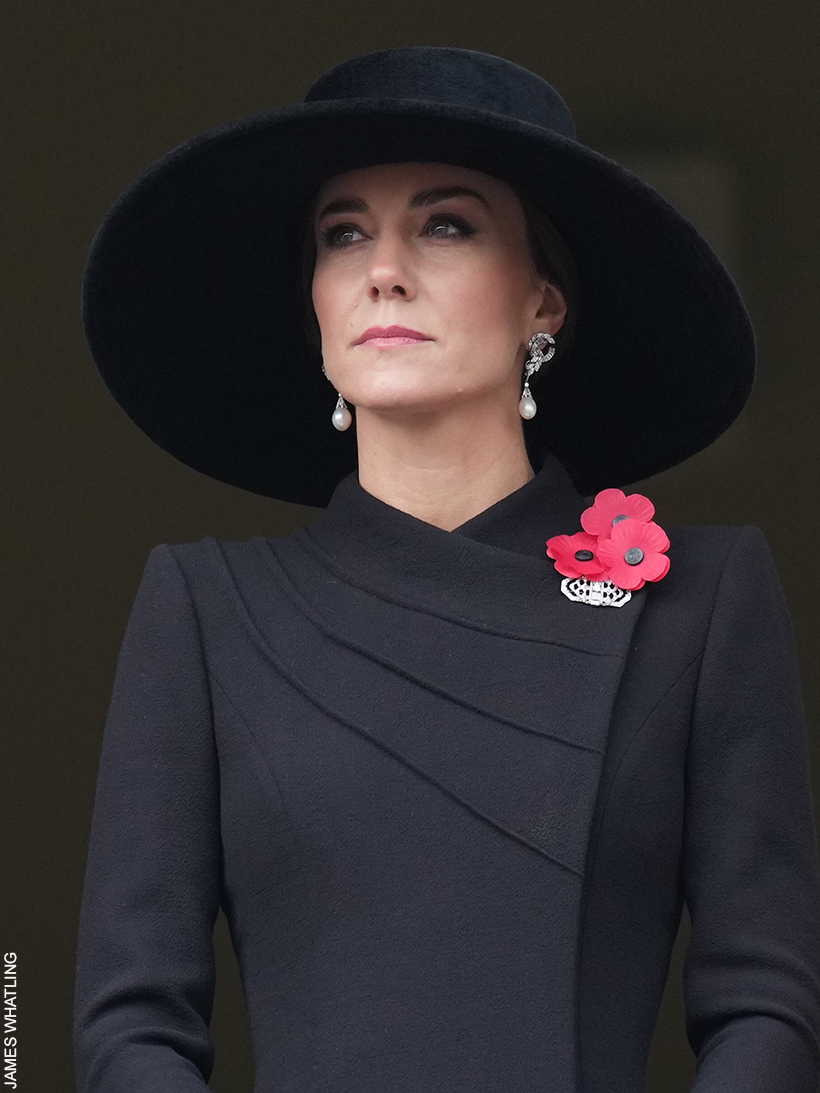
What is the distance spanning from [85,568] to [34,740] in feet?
1.01

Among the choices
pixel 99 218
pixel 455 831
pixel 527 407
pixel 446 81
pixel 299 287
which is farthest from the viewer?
pixel 99 218

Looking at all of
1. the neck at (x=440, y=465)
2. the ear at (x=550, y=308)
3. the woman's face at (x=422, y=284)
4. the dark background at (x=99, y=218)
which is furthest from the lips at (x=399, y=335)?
the dark background at (x=99, y=218)

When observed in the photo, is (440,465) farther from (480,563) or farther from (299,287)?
(299,287)

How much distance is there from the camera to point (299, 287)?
2.96 meters

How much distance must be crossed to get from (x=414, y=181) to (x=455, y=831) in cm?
72

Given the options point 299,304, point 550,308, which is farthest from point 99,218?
point 550,308

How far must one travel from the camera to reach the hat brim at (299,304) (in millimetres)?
2664

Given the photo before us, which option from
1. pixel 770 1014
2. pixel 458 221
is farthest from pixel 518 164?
pixel 770 1014

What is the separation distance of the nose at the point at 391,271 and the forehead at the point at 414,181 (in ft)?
0.20

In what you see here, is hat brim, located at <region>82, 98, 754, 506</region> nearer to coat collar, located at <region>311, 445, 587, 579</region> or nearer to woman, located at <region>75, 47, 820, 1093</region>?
woman, located at <region>75, 47, 820, 1093</region>

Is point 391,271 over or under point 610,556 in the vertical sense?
over

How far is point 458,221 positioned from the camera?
273 centimetres

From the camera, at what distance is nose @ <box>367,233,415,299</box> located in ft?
8.75

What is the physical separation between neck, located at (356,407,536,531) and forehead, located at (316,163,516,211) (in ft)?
0.80
